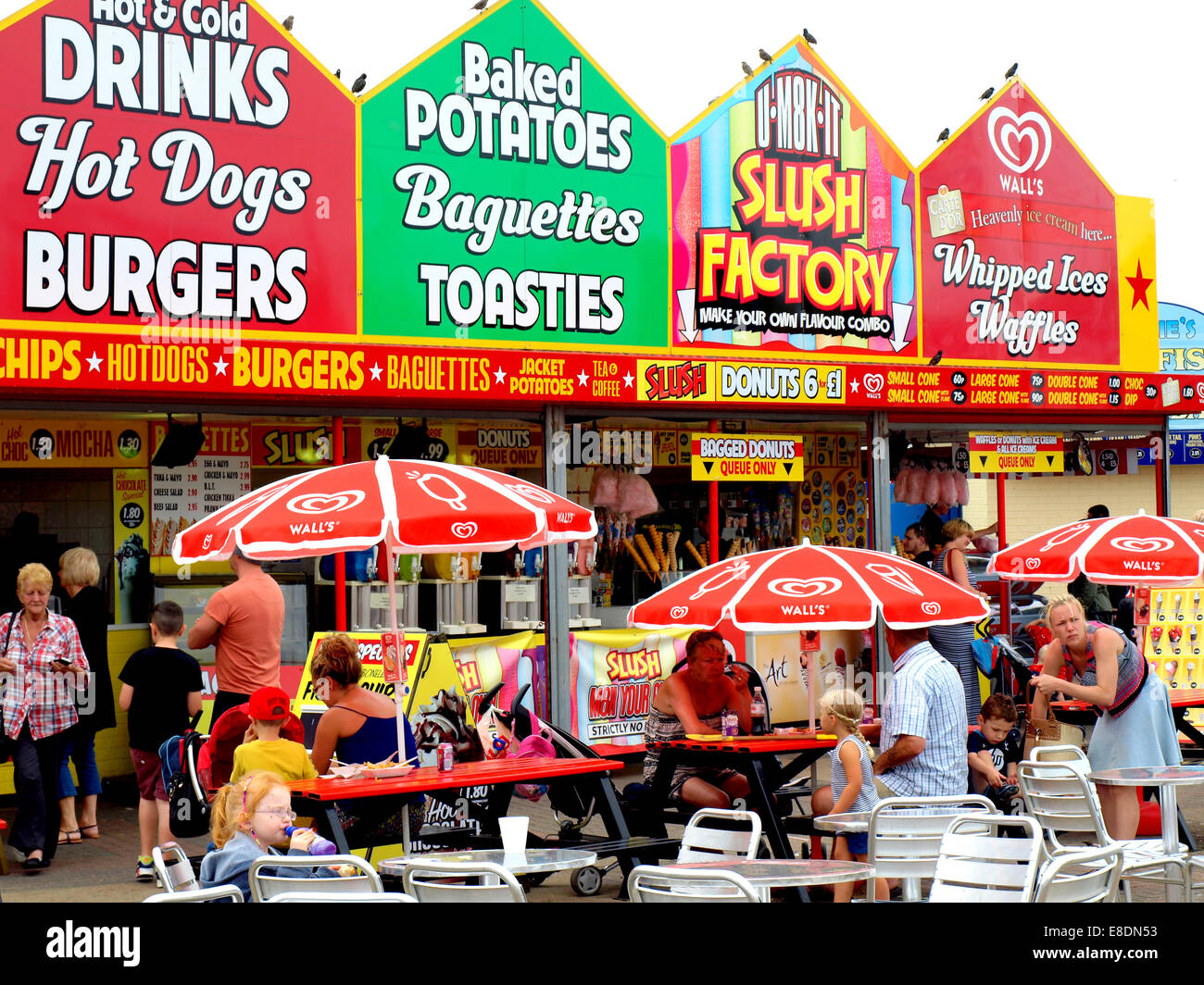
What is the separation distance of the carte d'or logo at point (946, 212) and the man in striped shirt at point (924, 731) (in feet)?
26.2

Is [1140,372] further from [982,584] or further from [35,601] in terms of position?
[35,601]

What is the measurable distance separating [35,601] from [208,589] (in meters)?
2.97

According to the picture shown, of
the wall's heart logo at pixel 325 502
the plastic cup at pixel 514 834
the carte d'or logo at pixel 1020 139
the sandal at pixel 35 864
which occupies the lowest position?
the sandal at pixel 35 864

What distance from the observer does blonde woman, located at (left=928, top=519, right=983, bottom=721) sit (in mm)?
12227

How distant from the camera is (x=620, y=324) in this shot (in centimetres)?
1297

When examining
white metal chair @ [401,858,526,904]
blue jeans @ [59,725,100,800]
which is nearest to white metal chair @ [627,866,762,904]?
white metal chair @ [401,858,526,904]

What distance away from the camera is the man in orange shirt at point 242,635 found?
9422 millimetres

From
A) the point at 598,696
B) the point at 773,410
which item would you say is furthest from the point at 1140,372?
the point at 598,696

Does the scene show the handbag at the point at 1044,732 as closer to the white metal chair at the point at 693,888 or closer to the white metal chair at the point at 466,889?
the white metal chair at the point at 693,888

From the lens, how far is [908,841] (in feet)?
21.9
